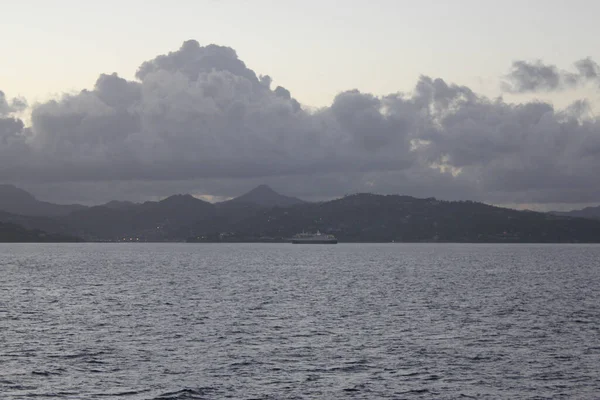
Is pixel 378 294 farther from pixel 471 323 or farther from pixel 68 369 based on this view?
pixel 68 369

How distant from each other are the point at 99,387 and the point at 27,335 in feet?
97.5

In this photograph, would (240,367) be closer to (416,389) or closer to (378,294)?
(416,389)

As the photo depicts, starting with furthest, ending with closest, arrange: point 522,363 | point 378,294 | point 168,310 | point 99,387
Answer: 1. point 378,294
2. point 168,310
3. point 522,363
4. point 99,387

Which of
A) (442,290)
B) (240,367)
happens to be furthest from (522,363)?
(442,290)

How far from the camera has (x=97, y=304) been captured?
115250 mm

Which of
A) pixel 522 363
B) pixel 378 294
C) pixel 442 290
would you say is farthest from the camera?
pixel 442 290

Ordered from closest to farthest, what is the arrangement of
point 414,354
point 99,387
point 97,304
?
point 99,387 < point 414,354 < point 97,304

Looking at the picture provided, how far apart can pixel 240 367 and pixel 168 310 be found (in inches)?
1810

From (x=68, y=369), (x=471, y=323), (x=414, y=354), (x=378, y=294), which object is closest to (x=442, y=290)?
(x=378, y=294)

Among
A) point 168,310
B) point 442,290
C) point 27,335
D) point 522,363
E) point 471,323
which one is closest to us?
point 522,363

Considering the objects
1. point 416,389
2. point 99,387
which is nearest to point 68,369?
point 99,387

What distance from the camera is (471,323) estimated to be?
92.4 metres

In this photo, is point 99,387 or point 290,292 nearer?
point 99,387

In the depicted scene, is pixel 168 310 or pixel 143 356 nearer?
pixel 143 356
